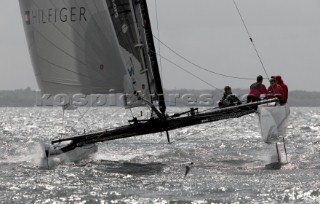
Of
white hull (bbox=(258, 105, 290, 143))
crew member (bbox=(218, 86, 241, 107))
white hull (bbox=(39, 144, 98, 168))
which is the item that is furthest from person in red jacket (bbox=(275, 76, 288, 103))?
white hull (bbox=(39, 144, 98, 168))

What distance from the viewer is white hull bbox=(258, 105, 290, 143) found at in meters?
14.3

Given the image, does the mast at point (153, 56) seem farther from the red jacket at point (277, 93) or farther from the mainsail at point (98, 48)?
the red jacket at point (277, 93)

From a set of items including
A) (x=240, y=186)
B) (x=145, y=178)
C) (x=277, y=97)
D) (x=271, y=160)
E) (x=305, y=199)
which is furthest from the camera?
(x=271, y=160)

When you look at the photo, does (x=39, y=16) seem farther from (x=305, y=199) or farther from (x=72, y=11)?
(x=305, y=199)

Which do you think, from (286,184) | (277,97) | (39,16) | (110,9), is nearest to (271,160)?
(277,97)

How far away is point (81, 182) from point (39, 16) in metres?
4.11

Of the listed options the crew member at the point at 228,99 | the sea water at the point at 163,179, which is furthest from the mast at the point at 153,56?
the sea water at the point at 163,179

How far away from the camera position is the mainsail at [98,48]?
15336 millimetres

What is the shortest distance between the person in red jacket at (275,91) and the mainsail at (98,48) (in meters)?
2.34

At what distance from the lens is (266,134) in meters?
14.3

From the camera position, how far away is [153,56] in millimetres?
15672

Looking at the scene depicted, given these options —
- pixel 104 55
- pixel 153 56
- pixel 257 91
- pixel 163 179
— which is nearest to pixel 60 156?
pixel 104 55

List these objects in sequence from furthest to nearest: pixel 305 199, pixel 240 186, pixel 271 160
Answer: pixel 271 160 → pixel 240 186 → pixel 305 199

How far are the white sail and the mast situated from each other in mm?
134
